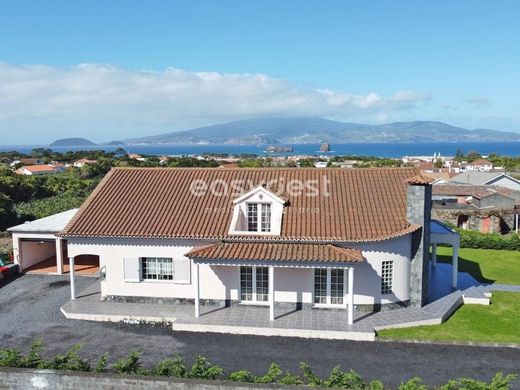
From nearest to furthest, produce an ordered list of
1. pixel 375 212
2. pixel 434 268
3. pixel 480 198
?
pixel 375 212 → pixel 434 268 → pixel 480 198

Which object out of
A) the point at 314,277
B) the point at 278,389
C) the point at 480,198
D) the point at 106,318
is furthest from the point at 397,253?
the point at 480,198

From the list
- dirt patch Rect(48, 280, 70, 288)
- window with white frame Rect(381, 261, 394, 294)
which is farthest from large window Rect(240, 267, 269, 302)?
dirt patch Rect(48, 280, 70, 288)

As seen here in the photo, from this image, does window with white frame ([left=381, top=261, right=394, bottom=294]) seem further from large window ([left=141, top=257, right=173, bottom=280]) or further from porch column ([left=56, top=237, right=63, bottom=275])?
porch column ([left=56, top=237, right=63, bottom=275])

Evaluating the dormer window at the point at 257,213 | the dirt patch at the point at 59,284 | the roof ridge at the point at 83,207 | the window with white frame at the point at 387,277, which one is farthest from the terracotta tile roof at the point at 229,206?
the dirt patch at the point at 59,284

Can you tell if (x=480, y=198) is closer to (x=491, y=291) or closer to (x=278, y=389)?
(x=491, y=291)

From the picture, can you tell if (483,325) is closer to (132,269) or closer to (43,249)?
(132,269)

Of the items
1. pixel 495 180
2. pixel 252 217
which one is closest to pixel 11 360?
pixel 252 217

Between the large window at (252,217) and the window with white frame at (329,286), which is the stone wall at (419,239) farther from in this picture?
the large window at (252,217)
